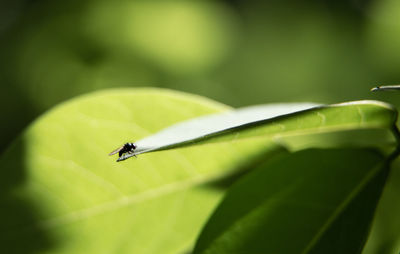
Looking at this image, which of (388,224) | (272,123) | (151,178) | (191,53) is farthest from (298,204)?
(191,53)

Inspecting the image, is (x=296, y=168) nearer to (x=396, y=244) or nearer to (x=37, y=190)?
(x=396, y=244)

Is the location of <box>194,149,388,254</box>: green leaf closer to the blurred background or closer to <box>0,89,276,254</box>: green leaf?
<box>0,89,276,254</box>: green leaf

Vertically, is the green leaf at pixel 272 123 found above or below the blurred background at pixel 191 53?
below

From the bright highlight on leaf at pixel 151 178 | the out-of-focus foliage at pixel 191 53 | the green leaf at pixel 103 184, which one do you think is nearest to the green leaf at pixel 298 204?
the bright highlight on leaf at pixel 151 178

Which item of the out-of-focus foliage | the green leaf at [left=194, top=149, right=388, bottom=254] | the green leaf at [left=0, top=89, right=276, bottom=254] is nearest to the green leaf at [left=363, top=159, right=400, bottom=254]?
the green leaf at [left=194, top=149, right=388, bottom=254]

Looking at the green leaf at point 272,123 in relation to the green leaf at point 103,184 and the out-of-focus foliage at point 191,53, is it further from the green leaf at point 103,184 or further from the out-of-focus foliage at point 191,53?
the out-of-focus foliage at point 191,53
